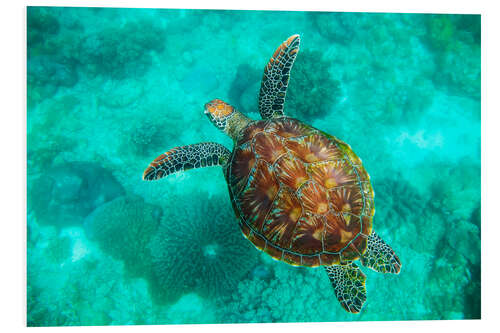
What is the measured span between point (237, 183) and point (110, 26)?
2231 millimetres

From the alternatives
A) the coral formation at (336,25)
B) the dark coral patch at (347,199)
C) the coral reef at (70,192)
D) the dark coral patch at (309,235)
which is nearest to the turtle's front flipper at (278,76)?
the coral formation at (336,25)

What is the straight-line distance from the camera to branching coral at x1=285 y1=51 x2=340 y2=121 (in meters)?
2.47

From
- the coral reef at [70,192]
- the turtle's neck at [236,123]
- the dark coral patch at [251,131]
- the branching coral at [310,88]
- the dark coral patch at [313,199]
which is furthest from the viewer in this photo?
the branching coral at [310,88]

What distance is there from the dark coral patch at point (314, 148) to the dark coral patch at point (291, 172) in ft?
0.20

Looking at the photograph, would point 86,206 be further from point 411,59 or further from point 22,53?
point 411,59

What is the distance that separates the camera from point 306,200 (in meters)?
1.30

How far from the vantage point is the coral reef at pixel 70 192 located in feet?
7.56

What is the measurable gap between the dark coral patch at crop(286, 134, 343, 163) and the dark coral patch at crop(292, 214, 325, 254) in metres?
0.36

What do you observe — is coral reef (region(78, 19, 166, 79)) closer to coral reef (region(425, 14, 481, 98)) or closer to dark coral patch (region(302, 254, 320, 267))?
dark coral patch (region(302, 254, 320, 267))

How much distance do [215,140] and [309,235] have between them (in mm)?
1513

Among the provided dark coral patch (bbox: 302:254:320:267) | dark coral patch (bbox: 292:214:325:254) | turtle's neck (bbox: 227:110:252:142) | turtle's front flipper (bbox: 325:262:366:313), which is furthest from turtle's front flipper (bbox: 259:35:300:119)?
turtle's front flipper (bbox: 325:262:366:313)

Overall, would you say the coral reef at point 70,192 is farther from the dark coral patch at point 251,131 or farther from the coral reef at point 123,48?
the dark coral patch at point 251,131

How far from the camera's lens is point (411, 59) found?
8.52 ft

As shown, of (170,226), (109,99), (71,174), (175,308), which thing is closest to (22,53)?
(109,99)
